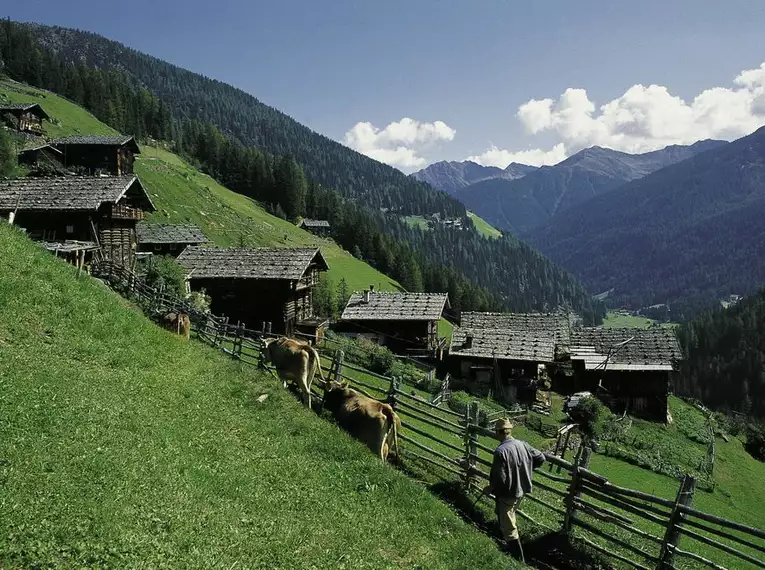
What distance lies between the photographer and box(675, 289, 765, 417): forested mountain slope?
12075 cm

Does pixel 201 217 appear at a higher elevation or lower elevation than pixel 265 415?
higher

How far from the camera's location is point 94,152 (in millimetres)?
75938

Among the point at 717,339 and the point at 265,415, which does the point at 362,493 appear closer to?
the point at 265,415

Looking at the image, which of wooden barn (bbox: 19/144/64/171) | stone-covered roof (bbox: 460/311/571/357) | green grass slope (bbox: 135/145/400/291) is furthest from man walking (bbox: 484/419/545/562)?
green grass slope (bbox: 135/145/400/291)

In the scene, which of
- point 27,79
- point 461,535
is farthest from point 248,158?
point 461,535

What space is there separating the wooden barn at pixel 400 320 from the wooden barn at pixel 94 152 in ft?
142

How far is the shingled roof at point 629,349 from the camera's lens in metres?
49.0

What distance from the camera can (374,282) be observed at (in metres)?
92.6

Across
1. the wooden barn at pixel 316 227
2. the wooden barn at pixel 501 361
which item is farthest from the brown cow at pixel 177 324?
the wooden barn at pixel 316 227

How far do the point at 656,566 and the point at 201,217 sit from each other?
81.7 metres

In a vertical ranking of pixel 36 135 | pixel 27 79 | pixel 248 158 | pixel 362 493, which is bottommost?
pixel 362 493

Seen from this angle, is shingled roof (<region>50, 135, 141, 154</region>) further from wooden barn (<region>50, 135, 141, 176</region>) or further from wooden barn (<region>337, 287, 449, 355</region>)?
wooden barn (<region>337, 287, 449, 355</region>)

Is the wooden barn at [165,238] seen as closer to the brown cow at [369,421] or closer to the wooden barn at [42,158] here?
the wooden barn at [42,158]

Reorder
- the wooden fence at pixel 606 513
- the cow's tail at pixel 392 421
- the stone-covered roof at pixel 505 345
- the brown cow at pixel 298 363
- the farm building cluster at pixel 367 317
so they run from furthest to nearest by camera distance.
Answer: the stone-covered roof at pixel 505 345 < the farm building cluster at pixel 367 317 < the brown cow at pixel 298 363 < the cow's tail at pixel 392 421 < the wooden fence at pixel 606 513
